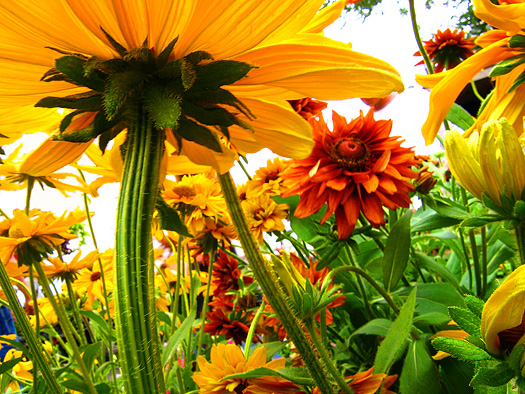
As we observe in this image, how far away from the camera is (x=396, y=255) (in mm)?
480

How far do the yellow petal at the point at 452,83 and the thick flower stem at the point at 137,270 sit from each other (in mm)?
229

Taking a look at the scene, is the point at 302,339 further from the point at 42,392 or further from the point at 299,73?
the point at 42,392

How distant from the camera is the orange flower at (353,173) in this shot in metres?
0.52

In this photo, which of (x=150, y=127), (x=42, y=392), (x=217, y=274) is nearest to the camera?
(x=150, y=127)

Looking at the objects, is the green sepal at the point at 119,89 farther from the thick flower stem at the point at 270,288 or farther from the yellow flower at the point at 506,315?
the yellow flower at the point at 506,315

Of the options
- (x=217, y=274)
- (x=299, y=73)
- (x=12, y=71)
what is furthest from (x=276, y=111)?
(x=217, y=274)

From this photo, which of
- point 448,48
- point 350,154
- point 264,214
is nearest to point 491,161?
point 350,154

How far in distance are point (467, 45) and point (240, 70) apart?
87 cm

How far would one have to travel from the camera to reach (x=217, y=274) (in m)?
0.90

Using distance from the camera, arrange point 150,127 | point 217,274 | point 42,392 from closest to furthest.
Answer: point 150,127
point 42,392
point 217,274

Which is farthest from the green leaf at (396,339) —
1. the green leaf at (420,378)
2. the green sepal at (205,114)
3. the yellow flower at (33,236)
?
the yellow flower at (33,236)

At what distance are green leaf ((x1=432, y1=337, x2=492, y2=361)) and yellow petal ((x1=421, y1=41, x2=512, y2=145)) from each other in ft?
0.52

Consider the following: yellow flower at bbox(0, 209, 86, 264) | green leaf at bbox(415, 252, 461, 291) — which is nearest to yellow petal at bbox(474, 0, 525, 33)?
green leaf at bbox(415, 252, 461, 291)

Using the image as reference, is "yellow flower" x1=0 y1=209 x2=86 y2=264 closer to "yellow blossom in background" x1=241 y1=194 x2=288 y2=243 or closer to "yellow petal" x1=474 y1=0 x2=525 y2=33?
"yellow blossom in background" x1=241 y1=194 x2=288 y2=243
